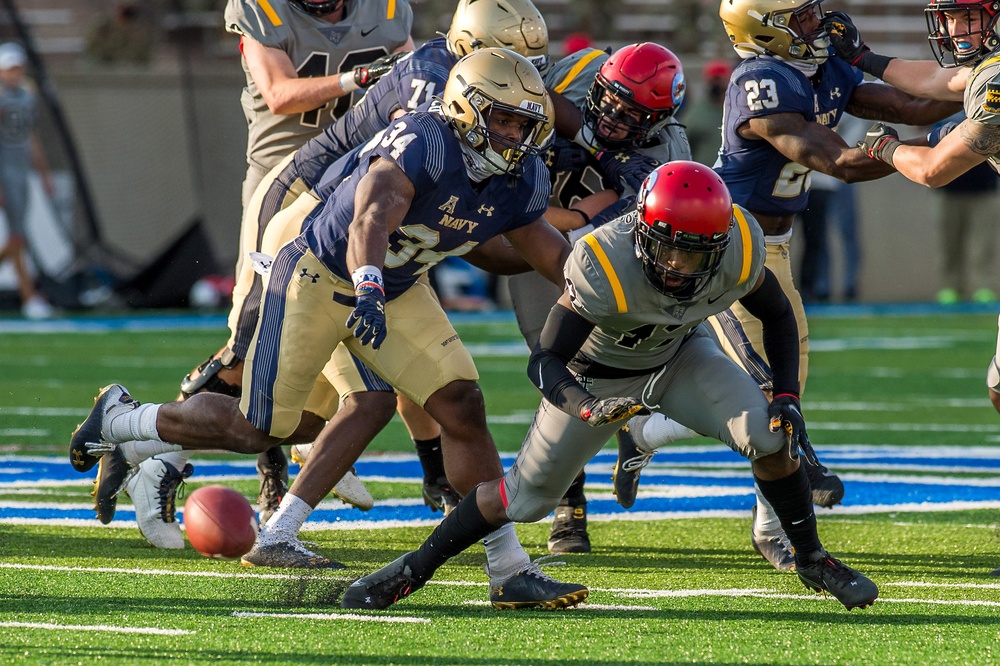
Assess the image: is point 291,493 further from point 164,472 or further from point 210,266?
point 210,266

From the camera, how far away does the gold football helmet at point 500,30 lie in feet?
17.2

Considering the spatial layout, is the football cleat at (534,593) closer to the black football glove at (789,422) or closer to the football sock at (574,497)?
the black football glove at (789,422)

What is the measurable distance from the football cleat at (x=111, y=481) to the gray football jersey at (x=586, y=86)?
2040 millimetres

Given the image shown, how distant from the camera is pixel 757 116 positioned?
507cm

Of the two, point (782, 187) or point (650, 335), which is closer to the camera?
point (650, 335)

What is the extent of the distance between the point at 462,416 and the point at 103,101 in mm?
13387

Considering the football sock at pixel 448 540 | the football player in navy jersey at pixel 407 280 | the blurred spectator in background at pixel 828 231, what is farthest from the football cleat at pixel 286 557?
→ the blurred spectator in background at pixel 828 231

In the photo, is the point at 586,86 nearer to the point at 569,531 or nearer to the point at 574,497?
the point at 574,497

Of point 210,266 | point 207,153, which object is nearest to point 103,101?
point 207,153

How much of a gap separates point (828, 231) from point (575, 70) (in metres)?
10.9

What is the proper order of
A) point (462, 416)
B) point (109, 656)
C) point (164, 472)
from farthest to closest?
1. point (164, 472)
2. point (462, 416)
3. point (109, 656)

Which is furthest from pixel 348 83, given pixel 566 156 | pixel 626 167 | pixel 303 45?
pixel 626 167

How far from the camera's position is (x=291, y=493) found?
15.4 feet

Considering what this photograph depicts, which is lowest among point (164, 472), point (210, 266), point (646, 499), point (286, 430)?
point (210, 266)
